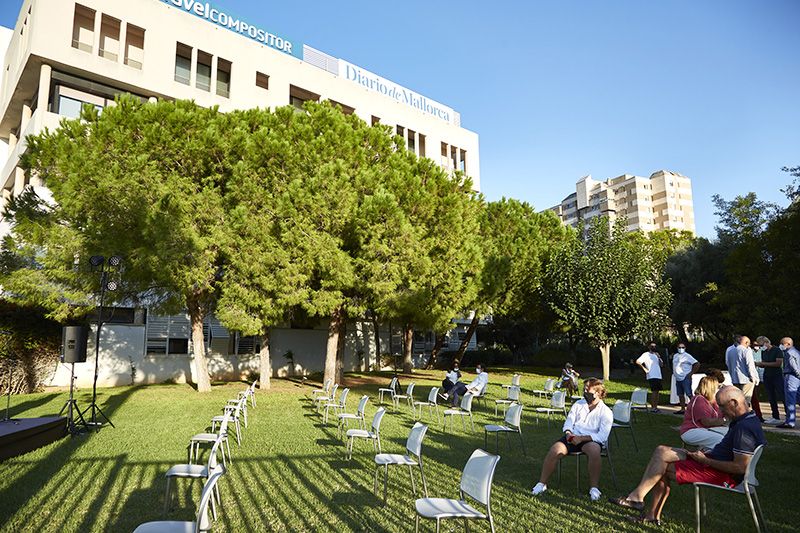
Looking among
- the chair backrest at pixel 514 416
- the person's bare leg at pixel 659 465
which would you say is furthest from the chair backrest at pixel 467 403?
the person's bare leg at pixel 659 465

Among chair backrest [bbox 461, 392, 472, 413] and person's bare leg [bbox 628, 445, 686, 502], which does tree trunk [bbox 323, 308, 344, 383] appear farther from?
person's bare leg [bbox 628, 445, 686, 502]

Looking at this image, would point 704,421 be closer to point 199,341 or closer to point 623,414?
point 623,414

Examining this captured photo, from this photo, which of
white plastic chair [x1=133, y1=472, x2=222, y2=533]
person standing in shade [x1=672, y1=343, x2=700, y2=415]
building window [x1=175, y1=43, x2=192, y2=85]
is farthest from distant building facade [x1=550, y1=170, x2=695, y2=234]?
white plastic chair [x1=133, y1=472, x2=222, y2=533]

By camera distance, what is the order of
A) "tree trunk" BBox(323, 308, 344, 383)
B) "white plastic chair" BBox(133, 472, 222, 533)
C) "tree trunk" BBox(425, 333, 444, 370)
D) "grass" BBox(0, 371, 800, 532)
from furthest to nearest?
1. "tree trunk" BBox(425, 333, 444, 370)
2. "tree trunk" BBox(323, 308, 344, 383)
3. "grass" BBox(0, 371, 800, 532)
4. "white plastic chair" BBox(133, 472, 222, 533)

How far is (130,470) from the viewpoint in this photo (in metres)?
6.04

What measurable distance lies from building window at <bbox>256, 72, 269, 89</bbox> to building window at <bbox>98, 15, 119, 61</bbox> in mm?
6680

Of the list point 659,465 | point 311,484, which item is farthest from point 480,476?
point 311,484

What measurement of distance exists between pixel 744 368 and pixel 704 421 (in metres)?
4.43

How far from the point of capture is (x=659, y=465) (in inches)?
175

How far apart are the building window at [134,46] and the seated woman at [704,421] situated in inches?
964

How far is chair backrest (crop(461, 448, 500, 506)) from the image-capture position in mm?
3465

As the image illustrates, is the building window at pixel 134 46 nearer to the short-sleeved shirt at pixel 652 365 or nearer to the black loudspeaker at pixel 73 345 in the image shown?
the black loudspeaker at pixel 73 345

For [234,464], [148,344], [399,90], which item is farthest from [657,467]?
[399,90]

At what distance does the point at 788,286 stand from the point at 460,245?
11249mm
